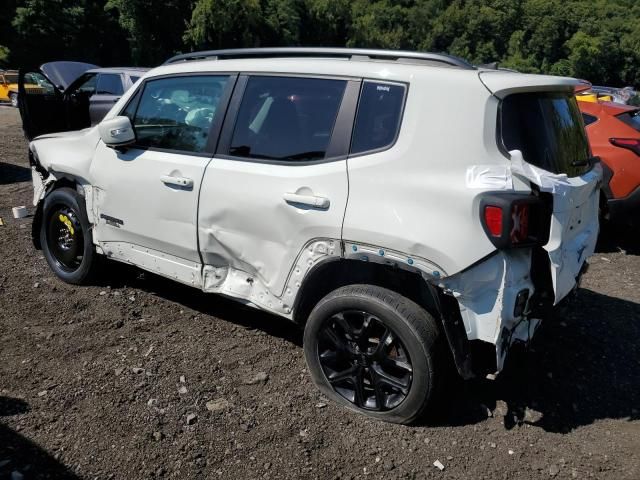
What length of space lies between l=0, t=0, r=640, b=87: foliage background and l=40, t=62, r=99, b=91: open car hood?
27670 mm

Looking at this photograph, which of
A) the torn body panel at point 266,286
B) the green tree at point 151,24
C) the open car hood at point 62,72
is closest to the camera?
the torn body panel at point 266,286

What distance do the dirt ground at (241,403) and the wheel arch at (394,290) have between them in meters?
0.40

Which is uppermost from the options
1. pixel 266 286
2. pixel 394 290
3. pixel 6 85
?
pixel 394 290

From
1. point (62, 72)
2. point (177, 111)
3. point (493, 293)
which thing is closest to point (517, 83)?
point (493, 293)

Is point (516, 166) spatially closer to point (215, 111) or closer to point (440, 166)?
point (440, 166)

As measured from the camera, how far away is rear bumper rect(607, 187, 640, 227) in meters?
6.06

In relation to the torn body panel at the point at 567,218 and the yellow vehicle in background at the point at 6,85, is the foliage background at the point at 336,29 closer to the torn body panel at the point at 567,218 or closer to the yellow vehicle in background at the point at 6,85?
the yellow vehicle in background at the point at 6,85

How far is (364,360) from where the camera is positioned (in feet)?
10.2

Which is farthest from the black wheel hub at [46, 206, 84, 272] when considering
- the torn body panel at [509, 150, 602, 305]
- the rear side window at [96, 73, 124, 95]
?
the rear side window at [96, 73, 124, 95]

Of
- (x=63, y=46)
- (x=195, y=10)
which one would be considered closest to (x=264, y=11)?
(x=195, y=10)

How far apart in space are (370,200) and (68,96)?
24.6 feet

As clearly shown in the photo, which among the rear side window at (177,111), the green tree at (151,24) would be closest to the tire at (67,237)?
the rear side window at (177,111)

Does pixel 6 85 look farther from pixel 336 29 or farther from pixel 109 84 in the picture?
pixel 336 29

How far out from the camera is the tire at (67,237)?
439 cm
